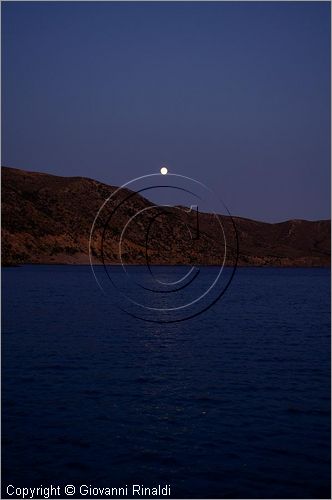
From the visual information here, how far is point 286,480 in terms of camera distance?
56.4 feet

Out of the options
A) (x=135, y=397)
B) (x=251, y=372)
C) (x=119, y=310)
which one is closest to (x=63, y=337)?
(x=251, y=372)

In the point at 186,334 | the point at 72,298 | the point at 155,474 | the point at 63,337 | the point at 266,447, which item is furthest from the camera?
the point at 72,298

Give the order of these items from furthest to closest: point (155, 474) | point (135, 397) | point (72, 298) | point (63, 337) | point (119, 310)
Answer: point (72, 298), point (119, 310), point (63, 337), point (135, 397), point (155, 474)

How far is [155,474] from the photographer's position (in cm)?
1752

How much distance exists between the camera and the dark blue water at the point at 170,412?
17.4 metres

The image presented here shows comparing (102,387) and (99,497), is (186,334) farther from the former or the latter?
(99,497)

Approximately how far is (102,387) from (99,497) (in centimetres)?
1155

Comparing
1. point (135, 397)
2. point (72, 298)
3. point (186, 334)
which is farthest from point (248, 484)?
point (72, 298)

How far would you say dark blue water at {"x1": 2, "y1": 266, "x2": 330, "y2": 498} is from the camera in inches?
687

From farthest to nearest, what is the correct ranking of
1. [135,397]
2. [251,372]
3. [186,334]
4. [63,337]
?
[186,334] → [63,337] → [251,372] → [135,397]

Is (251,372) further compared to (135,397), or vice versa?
(251,372)

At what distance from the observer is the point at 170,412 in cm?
2391

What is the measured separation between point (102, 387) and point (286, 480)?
12.1 metres

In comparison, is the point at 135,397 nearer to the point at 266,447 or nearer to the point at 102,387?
the point at 102,387
